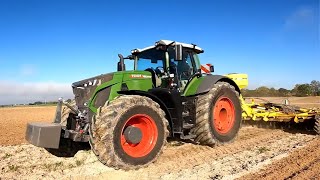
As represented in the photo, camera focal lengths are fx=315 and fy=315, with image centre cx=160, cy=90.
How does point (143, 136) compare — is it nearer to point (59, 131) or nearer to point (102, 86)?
point (102, 86)

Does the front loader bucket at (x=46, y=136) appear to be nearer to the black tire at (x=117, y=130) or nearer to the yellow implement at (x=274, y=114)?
the black tire at (x=117, y=130)

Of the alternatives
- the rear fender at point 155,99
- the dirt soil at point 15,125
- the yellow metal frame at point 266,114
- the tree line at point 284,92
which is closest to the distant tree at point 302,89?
the tree line at point 284,92

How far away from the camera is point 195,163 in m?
5.72

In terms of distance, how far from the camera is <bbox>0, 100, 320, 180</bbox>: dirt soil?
16.4 feet

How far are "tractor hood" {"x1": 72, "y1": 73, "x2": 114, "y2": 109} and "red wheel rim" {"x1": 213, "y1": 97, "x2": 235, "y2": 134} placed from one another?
2.66 meters

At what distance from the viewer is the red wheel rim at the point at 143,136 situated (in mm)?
5504

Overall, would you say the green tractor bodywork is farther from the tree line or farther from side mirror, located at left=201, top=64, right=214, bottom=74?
the tree line

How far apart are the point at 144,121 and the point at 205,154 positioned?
5.16 ft

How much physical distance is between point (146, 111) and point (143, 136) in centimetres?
48

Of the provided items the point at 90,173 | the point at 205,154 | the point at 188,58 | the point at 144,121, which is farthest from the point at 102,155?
the point at 188,58

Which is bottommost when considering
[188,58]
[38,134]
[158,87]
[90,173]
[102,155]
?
[90,173]

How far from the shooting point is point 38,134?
505cm

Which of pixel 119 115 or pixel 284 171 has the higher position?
pixel 119 115

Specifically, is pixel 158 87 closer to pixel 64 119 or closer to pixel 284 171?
pixel 64 119
